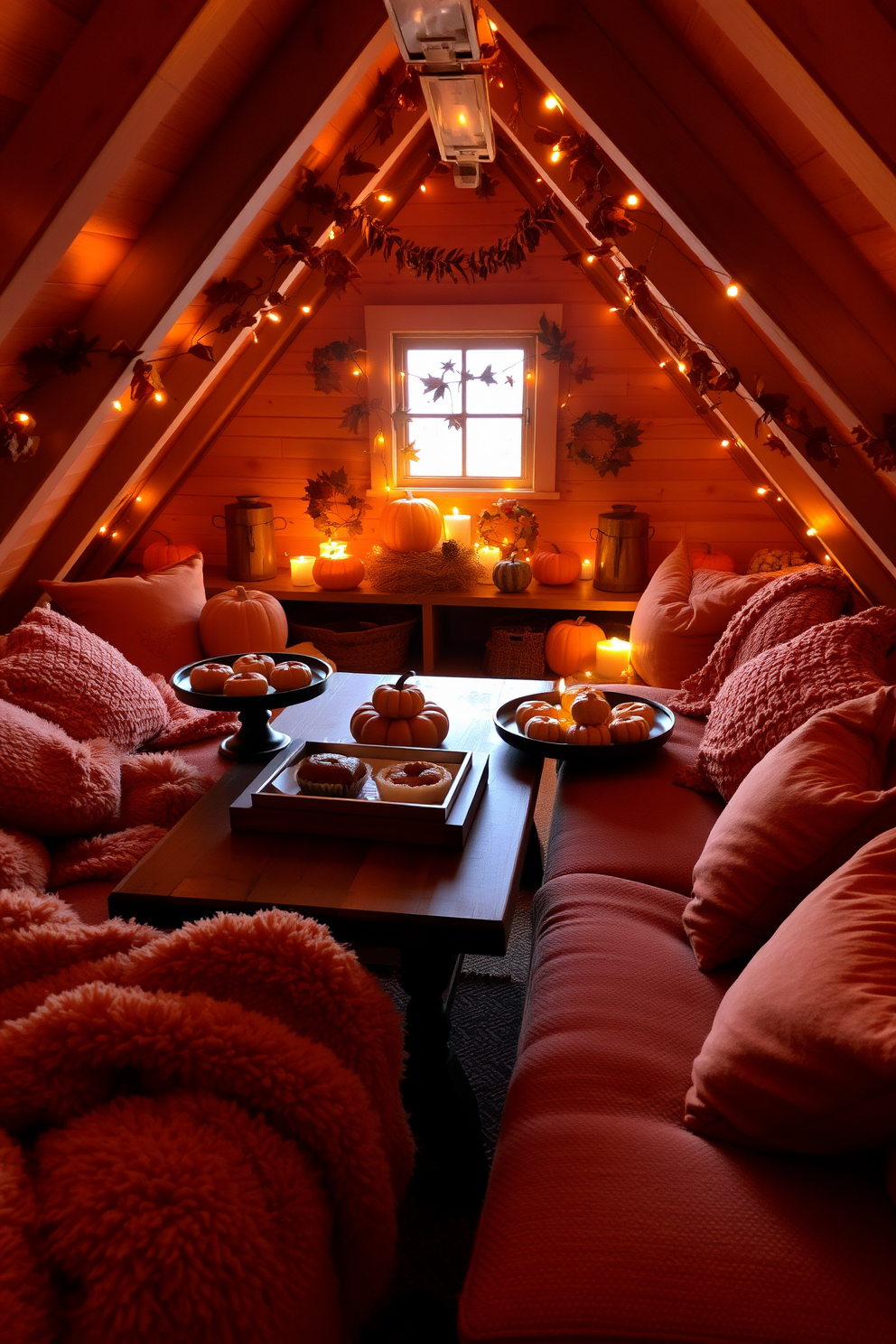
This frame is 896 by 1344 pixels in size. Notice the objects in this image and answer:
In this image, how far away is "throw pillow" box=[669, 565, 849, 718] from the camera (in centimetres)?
207

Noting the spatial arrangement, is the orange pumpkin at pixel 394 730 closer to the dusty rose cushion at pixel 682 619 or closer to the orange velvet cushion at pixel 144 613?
the dusty rose cushion at pixel 682 619

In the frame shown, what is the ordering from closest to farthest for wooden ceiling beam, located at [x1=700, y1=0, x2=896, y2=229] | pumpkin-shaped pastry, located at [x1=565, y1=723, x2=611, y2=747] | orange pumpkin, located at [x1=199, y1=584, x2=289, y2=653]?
wooden ceiling beam, located at [x1=700, y1=0, x2=896, y2=229], pumpkin-shaped pastry, located at [x1=565, y1=723, x2=611, y2=747], orange pumpkin, located at [x1=199, y1=584, x2=289, y2=653]

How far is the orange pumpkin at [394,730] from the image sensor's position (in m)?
1.85

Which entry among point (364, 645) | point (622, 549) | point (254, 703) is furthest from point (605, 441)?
point (254, 703)

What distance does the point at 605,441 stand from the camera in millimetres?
3645

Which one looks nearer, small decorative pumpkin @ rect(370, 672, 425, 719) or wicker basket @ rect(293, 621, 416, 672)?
small decorative pumpkin @ rect(370, 672, 425, 719)

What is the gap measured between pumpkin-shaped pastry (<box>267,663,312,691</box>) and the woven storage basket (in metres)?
1.77

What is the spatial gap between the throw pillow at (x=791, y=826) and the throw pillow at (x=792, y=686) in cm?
19

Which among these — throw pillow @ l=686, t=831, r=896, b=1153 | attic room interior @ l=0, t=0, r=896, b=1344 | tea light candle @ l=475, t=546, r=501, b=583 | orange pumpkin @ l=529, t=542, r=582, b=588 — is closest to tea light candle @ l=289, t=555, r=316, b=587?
attic room interior @ l=0, t=0, r=896, b=1344

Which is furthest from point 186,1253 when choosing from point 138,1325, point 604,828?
point 604,828

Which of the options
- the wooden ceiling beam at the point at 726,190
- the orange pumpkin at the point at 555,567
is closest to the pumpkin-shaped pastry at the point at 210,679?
the wooden ceiling beam at the point at 726,190

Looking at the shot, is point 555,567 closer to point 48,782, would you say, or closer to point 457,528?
point 457,528

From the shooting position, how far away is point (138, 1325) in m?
Result: 0.77

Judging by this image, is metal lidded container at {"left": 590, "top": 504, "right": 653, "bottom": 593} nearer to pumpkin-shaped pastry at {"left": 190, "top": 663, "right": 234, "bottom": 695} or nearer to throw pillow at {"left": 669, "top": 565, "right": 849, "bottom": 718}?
throw pillow at {"left": 669, "top": 565, "right": 849, "bottom": 718}
